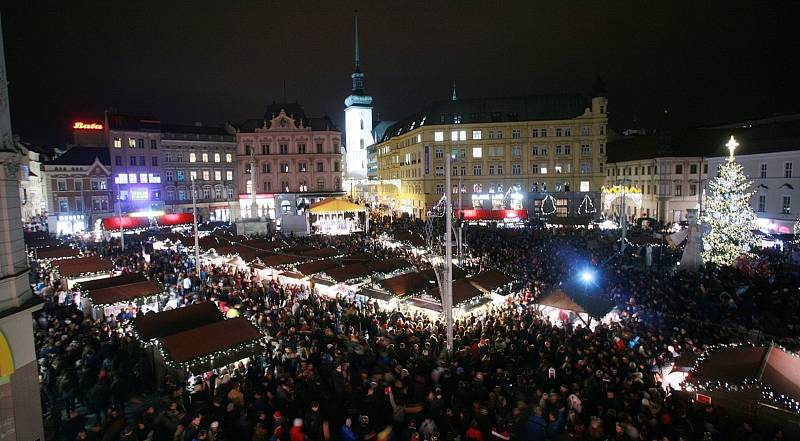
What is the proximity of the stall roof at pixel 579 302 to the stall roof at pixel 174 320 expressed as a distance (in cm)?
1096

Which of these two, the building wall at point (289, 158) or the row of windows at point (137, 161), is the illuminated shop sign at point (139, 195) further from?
the building wall at point (289, 158)

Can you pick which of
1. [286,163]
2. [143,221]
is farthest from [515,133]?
[143,221]

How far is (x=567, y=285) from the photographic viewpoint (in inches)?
622

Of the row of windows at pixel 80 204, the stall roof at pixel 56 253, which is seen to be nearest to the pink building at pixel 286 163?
the row of windows at pixel 80 204

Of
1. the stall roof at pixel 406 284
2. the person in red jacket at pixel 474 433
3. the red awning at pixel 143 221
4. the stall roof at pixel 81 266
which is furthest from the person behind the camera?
the red awning at pixel 143 221

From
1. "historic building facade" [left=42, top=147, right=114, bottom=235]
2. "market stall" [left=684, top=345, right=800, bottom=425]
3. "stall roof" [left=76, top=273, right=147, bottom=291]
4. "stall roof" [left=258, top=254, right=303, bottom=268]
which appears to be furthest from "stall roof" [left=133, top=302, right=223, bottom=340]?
"historic building facade" [left=42, top=147, right=114, bottom=235]

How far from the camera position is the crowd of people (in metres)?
8.86

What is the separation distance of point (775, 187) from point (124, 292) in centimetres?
4651

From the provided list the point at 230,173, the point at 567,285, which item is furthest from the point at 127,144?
the point at 567,285

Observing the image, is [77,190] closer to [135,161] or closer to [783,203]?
[135,161]

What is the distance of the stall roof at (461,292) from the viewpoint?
15897 millimetres

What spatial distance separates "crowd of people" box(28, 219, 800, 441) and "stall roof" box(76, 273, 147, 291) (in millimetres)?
942

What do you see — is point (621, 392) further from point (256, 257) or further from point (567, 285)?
point (256, 257)

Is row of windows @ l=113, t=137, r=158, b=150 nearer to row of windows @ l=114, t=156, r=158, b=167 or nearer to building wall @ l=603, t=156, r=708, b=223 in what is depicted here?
row of windows @ l=114, t=156, r=158, b=167
